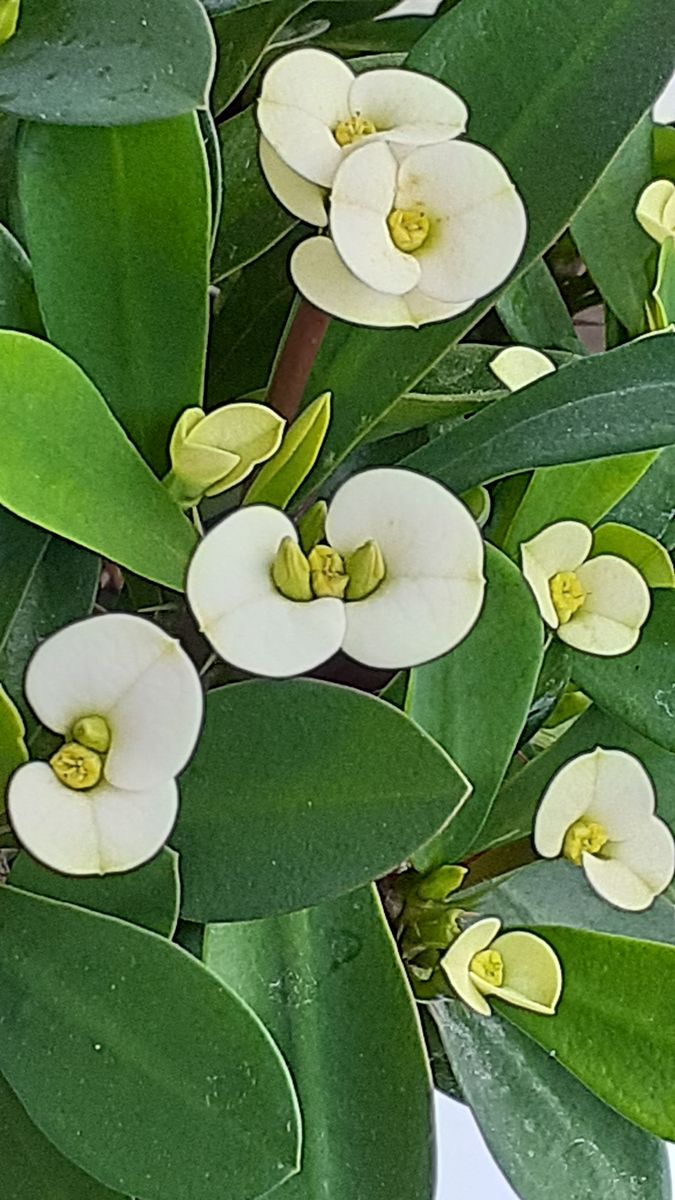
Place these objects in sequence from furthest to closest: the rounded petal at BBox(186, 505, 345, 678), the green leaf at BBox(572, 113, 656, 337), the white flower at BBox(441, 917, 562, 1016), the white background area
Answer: the white background area
the green leaf at BBox(572, 113, 656, 337)
the white flower at BBox(441, 917, 562, 1016)
the rounded petal at BBox(186, 505, 345, 678)

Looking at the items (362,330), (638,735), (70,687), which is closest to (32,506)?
(70,687)

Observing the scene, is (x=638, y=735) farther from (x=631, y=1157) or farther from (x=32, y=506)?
(x=32, y=506)

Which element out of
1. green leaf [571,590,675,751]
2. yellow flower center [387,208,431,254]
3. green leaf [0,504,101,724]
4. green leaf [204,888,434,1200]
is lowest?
green leaf [204,888,434,1200]

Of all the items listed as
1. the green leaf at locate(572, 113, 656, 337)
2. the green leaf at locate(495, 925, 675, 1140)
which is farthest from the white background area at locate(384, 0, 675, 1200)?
the green leaf at locate(495, 925, 675, 1140)

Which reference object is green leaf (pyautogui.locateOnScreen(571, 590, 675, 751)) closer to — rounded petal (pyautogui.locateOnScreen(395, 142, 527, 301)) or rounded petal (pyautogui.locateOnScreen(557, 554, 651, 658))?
rounded petal (pyautogui.locateOnScreen(557, 554, 651, 658))

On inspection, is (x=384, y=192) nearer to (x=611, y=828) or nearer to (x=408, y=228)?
(x=408, y=228)

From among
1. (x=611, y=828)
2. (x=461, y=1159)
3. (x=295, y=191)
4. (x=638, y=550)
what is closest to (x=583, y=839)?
(x=611, y=828)
